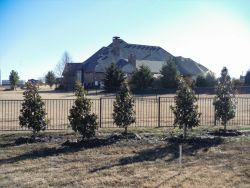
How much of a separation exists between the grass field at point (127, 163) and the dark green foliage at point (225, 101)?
5.17 ft

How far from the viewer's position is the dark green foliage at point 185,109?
41.4 feet

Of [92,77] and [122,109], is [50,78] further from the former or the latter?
[122,109]

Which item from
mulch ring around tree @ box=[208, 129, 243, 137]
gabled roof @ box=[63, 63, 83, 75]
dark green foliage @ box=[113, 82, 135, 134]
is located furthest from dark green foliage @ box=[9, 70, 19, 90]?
mulch ring around tree @ box=[208, 129, 243, 137]

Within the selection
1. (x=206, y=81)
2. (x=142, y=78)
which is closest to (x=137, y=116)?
(x=142, y=78)

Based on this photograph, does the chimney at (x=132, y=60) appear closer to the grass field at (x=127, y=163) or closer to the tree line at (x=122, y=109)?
the tree line at (x=122, y=109)

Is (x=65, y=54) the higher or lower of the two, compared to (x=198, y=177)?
higher

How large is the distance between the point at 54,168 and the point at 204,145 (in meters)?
4.60

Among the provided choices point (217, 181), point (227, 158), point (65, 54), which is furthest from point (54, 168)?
point (65, 54)

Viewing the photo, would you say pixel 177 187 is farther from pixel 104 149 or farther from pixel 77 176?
pixel 104 149

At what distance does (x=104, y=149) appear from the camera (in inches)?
426

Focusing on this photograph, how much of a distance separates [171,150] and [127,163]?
188cm

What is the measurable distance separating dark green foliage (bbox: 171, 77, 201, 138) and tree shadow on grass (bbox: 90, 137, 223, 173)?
2.20 feet

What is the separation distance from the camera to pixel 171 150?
10766 mm

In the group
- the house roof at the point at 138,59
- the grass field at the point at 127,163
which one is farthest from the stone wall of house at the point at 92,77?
the grass field at the point at 127,163
